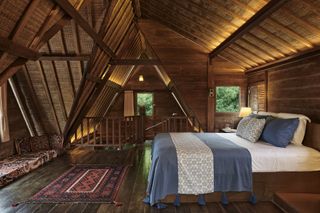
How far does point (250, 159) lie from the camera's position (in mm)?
2836

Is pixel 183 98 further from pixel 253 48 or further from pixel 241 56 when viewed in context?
pixel 253 48

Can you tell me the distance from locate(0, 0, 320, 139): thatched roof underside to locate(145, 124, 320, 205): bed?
170cm

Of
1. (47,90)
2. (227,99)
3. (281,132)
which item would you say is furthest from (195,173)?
(47,90)

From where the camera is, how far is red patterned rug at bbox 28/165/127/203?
3037 mm

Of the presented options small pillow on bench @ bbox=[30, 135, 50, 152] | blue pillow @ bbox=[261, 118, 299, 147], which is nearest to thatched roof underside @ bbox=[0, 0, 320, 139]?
small pillow on bench @ bbox=[30, 135, 50, 152]

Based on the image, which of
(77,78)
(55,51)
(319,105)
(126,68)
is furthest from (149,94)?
(319,105)

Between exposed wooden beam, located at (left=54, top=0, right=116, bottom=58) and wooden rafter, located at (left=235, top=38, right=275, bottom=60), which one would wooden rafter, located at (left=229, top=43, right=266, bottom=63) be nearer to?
wooden rafter, located at (left=235, top=38, right=275, bottom=60)

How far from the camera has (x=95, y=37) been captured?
13.0ft

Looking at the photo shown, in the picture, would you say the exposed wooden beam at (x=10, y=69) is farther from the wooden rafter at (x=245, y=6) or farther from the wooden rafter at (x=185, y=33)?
the wooden rafter at (x=185, y=33)

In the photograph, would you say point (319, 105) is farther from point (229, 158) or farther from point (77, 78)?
point (77, 78)

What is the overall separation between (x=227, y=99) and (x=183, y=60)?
165 cm

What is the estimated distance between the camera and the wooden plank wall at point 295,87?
336 centimetres

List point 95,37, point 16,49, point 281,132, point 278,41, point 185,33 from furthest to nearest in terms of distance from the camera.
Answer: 1. point 185,33
2. point 95,37
3. point 278,41
4. point 281,132
5. point 16,49

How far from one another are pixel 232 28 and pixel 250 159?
2.57 meters
